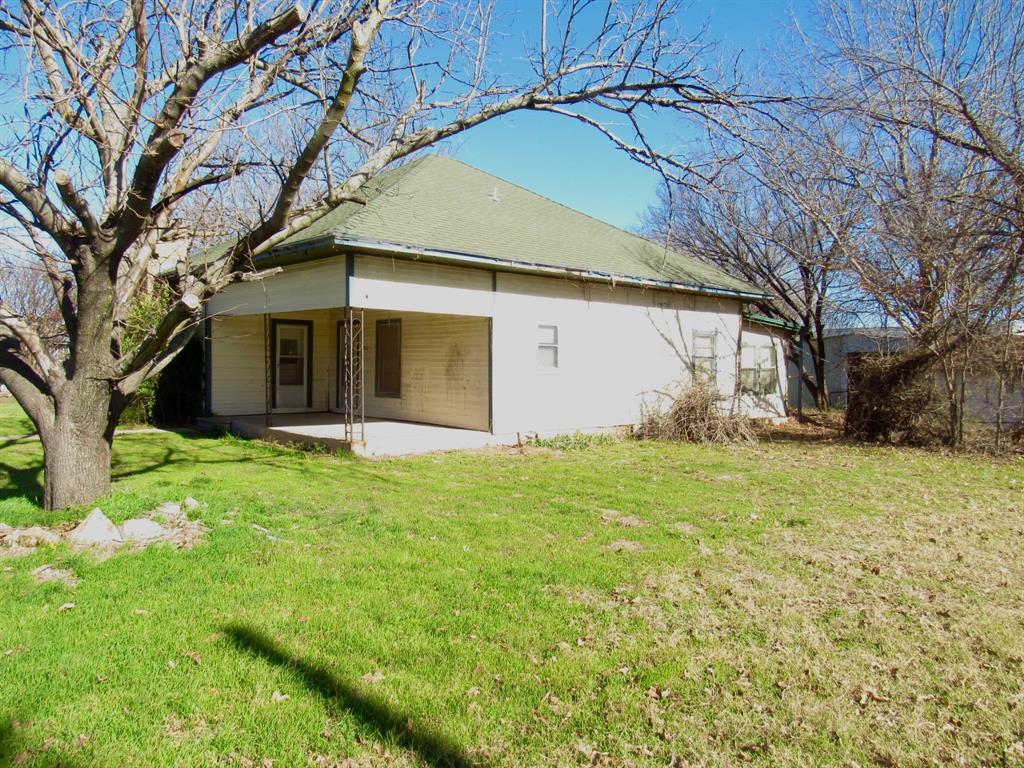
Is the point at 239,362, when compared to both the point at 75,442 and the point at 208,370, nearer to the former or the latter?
the point at 208,370

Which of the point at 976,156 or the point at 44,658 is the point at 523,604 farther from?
the point at 976,156

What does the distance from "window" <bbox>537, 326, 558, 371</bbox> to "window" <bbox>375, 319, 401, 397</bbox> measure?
3.36 m

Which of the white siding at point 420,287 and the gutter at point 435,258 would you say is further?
the white siding at point 420,287

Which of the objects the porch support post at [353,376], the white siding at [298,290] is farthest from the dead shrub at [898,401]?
the white siding at [298,290]

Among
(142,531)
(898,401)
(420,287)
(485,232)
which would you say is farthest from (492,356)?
(898,401)

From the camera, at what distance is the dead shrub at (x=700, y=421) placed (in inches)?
543

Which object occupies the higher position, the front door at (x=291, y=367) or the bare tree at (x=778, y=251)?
the bare tree at (x=778, y=251)

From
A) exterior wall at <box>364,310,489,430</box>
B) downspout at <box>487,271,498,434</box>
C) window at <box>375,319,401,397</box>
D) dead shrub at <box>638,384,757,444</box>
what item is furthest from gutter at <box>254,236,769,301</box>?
window at <box>375,319,401,397</box>

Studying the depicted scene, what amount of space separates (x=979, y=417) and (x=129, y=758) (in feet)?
50.4

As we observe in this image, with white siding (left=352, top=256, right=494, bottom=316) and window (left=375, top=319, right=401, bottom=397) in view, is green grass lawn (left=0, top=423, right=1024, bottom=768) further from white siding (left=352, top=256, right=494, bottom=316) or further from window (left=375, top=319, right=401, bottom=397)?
window (left=375, top=319, right=401, bottom=397)

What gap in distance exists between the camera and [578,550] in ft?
18.7

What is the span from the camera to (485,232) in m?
13.0

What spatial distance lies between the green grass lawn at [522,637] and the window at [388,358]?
7.52 metres

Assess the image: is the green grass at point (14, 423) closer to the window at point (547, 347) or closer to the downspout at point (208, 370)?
the downspout at point (208, 370)
